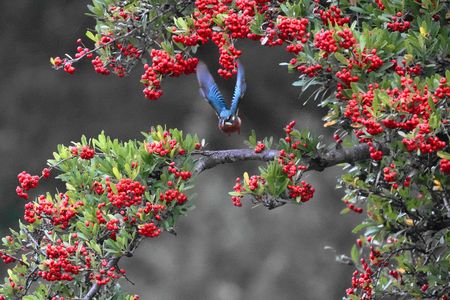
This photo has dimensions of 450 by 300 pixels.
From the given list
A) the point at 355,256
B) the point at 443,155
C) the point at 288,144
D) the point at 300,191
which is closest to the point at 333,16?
the point at 288,144

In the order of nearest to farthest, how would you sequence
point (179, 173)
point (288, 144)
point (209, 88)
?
point (179, 173) < point (288, 144) < point (209, 88)

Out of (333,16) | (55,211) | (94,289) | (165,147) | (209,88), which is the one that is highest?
(333,16)

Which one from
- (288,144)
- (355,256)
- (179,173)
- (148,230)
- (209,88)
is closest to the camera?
(148,230)

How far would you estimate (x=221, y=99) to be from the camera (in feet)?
18.4

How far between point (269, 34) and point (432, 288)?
6.45ft

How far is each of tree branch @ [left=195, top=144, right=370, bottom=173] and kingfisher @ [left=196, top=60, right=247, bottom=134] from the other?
0.20m

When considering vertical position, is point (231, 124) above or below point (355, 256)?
above

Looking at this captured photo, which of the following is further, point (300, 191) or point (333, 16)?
point (333, 16)

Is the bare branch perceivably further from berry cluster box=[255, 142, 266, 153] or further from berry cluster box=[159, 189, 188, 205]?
berry cluster box=[255, 142, 266, 153]

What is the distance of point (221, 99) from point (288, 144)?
49 cm

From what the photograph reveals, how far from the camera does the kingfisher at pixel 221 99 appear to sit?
5441 mm

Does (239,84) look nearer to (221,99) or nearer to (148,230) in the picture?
(221,99)

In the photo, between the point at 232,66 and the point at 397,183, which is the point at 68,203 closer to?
the point at 232,66

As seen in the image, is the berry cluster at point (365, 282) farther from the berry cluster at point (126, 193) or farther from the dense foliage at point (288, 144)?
the berry cluster at point (126, 193)
